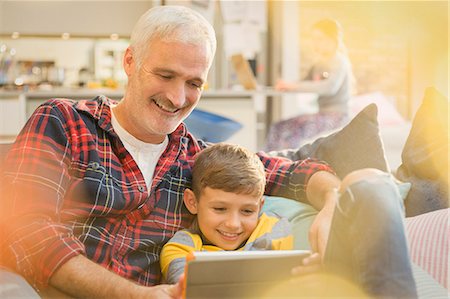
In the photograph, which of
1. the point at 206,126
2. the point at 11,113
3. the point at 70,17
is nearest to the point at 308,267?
the point at 206,126

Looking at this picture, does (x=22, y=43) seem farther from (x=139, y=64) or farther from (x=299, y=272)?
(x=299, y=272)

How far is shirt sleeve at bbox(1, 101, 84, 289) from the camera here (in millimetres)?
1027

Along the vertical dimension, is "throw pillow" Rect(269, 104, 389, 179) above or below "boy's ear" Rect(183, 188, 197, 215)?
above

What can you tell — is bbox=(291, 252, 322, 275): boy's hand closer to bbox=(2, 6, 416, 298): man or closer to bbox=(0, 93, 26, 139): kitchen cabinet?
bbox=(2, 6, 416, 298): man

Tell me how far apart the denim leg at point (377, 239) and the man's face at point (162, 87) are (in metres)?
0.44

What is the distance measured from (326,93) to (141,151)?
2621mm

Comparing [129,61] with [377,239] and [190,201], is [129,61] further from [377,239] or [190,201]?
[377,239]

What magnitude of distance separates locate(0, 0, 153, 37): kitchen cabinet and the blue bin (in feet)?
8.31

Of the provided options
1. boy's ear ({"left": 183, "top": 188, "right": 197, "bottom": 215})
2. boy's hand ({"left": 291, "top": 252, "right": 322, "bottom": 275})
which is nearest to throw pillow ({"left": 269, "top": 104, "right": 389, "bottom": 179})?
boy's ear ({"left": 183, "top": 188, "right": 197, "bottom": 215})

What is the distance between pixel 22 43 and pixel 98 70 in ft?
2.08

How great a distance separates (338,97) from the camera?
149 inches

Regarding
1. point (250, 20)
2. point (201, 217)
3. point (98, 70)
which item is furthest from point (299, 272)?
point (98, 70)

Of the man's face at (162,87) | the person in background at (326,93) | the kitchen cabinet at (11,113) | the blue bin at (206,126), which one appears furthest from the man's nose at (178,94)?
the person in background at (326,93)

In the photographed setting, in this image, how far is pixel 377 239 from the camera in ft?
2.56
